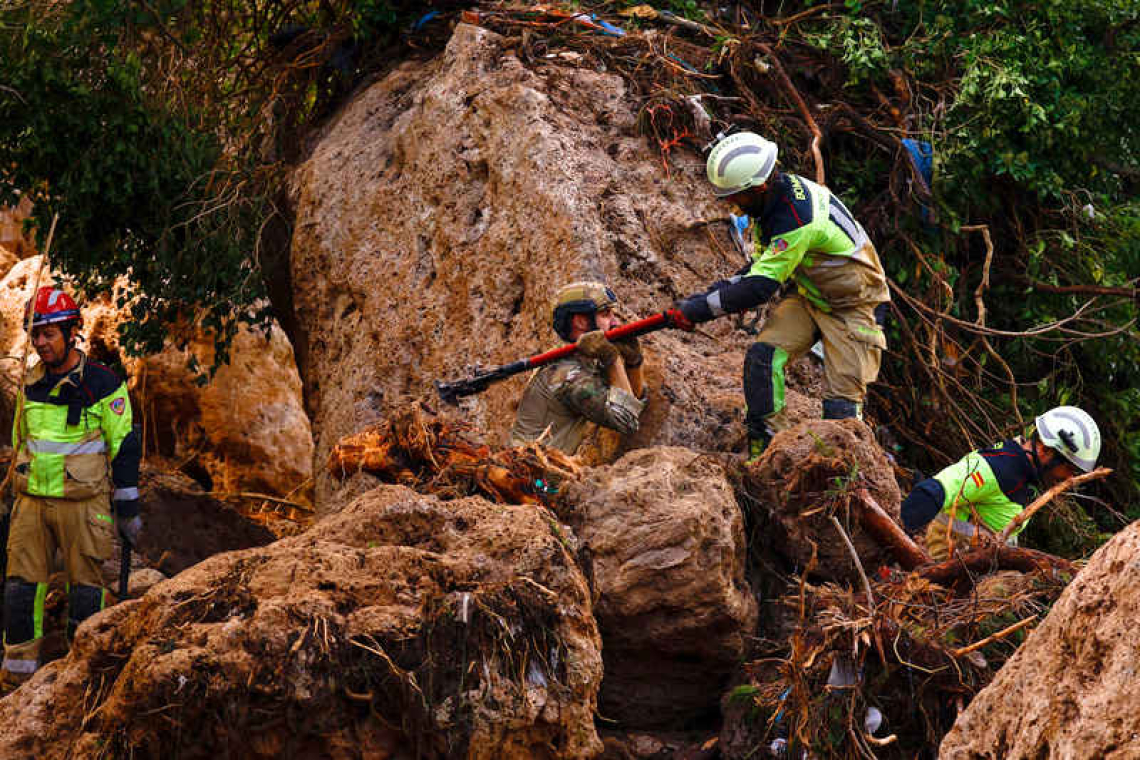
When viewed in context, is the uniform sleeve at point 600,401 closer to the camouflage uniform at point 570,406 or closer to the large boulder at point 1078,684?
the camouflage uniform at point 570,406

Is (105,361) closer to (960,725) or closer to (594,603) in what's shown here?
(594,603)

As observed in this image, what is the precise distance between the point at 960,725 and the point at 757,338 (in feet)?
13.7

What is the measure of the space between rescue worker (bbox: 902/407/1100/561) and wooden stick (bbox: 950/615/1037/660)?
1.56 m

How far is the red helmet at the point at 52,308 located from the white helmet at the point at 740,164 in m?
3.66

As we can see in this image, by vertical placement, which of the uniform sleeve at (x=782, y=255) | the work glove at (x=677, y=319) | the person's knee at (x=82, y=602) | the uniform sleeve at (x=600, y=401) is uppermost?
the uniform sleeve at (x=782, y=255)

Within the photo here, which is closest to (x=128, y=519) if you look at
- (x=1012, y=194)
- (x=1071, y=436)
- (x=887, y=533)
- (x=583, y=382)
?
(x=583, y=382)

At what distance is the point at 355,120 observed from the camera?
10.3 m

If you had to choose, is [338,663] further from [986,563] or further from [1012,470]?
[1012,470]

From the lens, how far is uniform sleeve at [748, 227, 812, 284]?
24.1ft

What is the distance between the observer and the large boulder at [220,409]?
1108cm

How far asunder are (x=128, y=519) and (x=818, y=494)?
4024 millimetres

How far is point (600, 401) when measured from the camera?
→ 726cm

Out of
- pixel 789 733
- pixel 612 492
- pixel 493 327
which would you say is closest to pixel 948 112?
pixel 493 327

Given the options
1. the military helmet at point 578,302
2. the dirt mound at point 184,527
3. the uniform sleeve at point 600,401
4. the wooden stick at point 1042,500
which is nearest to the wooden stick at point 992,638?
the wooden stick at point 1042,500
